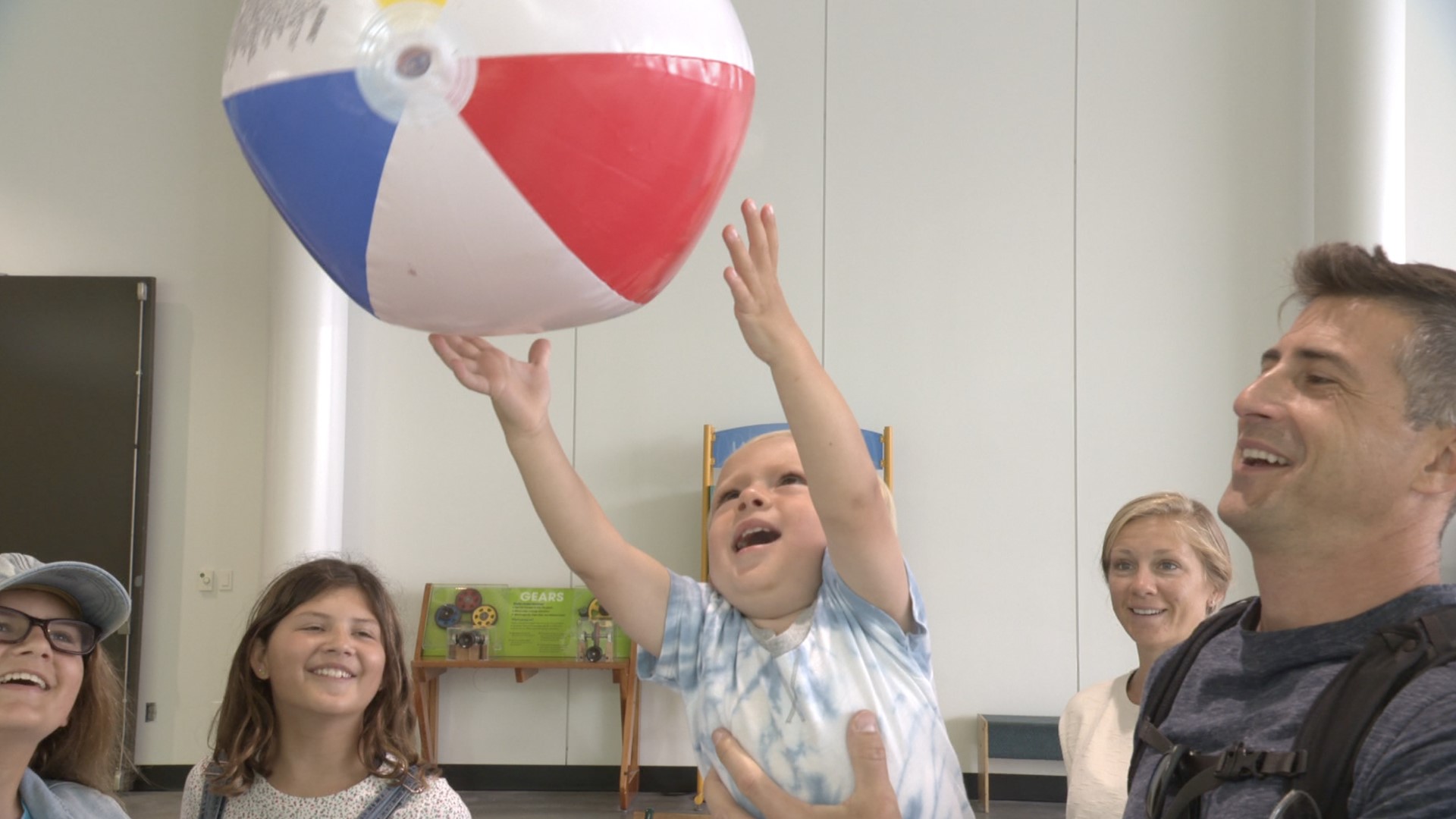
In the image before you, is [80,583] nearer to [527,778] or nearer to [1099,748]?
[1099,748]

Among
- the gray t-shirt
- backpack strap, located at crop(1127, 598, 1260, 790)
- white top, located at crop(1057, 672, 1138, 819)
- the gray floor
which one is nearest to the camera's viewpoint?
the gray t-shirt

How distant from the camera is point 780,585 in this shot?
1.59 m

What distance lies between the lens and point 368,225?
128cm

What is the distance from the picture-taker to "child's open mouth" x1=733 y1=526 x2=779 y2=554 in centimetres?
164

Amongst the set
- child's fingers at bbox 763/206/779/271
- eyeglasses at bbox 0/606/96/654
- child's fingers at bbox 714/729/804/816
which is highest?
child's fingers at bbox 763/206/779/271

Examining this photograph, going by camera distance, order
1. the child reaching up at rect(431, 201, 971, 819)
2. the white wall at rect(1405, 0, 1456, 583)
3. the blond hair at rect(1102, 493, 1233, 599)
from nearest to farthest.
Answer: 1. the child reaching up at rect(431, 201, 971, 819)
2. the blond hair at rect(1102, 493, 1233, 599)
3. the white wall at rect(1405, 0, 1456, 583)

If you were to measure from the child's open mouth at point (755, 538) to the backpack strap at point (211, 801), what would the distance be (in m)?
0.98

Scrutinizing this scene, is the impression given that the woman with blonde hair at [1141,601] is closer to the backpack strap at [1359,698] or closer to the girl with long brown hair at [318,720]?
the girl with long brown hair at [318,720]

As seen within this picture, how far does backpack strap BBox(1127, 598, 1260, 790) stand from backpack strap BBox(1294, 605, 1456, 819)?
24 centimetres

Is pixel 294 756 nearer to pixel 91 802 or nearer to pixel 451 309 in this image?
pixel 91 802

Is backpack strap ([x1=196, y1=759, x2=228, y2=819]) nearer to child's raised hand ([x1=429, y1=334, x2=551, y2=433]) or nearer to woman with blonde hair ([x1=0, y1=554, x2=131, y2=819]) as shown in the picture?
woman with blonde hair ([x1=0, y1=554, x2=131, y2=819])

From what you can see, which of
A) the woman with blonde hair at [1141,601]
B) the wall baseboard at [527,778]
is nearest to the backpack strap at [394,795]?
the woman with blonde hair at [1141,601]

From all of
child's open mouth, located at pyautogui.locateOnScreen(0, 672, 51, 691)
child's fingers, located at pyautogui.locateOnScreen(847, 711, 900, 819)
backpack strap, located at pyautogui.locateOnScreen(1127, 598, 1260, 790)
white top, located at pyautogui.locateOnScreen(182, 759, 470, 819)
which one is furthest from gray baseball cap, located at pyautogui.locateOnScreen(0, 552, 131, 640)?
backpack strap, located at pyautogui.locateOnScreen(1127, 598, 1260, 790)

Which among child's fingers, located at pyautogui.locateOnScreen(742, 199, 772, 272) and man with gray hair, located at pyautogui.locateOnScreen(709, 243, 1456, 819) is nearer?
man with gray hair, located at pyautogui.locateOnScreen(709, 243, 1456, 819)
